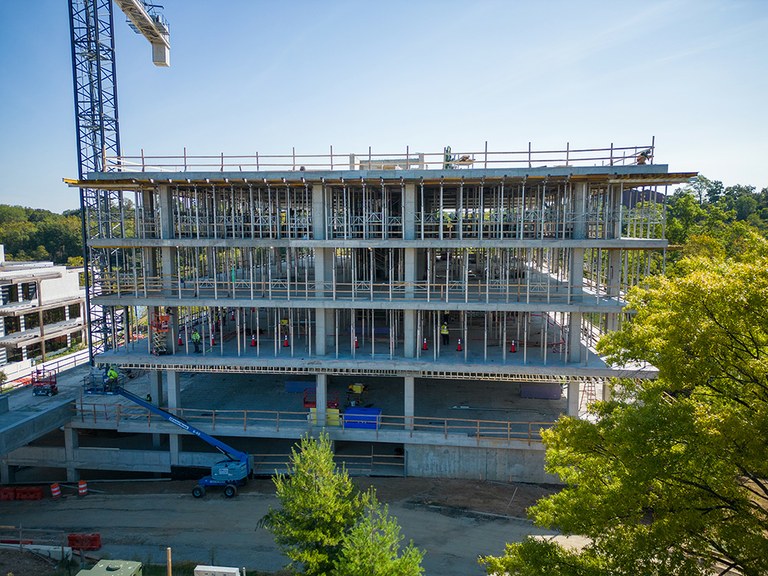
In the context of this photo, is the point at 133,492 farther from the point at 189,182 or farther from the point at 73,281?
the point at 73,281

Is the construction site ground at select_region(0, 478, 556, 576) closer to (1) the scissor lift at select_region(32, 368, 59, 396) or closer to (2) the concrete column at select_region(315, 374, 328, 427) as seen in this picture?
(2) the concrete column at select_region(315, 374, 328, 427)

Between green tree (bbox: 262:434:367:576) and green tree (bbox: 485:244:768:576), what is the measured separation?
18.7 feet

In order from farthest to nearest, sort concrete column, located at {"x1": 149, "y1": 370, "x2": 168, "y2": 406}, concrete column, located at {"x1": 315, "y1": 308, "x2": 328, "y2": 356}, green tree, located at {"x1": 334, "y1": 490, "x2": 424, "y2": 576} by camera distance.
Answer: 1. concrete column, located at {"x1": 149, "y1": 370, "x2": 168, "y2": 406}
2. concrete column, located at {"x1": 315, "y1": 308, "x2": 328, "y2": 356}
3. green tree, located at {"x1": 334, "y1": 490, "x2": 424, "y2": 576}

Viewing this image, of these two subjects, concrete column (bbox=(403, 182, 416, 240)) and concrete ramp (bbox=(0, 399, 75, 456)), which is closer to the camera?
concrete ramp (bbox=(0, 399, 75, 456))

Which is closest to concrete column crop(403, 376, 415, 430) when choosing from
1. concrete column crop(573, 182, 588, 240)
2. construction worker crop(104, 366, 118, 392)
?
concrete column crop(573, 182, 588, 240)

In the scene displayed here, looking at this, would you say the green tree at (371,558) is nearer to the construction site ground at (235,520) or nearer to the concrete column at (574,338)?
the construction site ground at (235,520)

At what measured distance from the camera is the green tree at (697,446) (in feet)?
32.0

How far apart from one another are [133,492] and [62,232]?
8007cm

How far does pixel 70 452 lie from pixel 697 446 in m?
28.5

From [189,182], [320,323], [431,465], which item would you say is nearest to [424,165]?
[320,323]

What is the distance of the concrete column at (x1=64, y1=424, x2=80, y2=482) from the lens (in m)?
25.8

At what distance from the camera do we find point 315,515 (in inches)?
565

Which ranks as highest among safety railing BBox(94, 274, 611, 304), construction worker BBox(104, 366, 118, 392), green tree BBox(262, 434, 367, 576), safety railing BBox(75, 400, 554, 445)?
safety railing BBox(94, 274, 611, 304)

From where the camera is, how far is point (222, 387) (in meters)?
31.1
